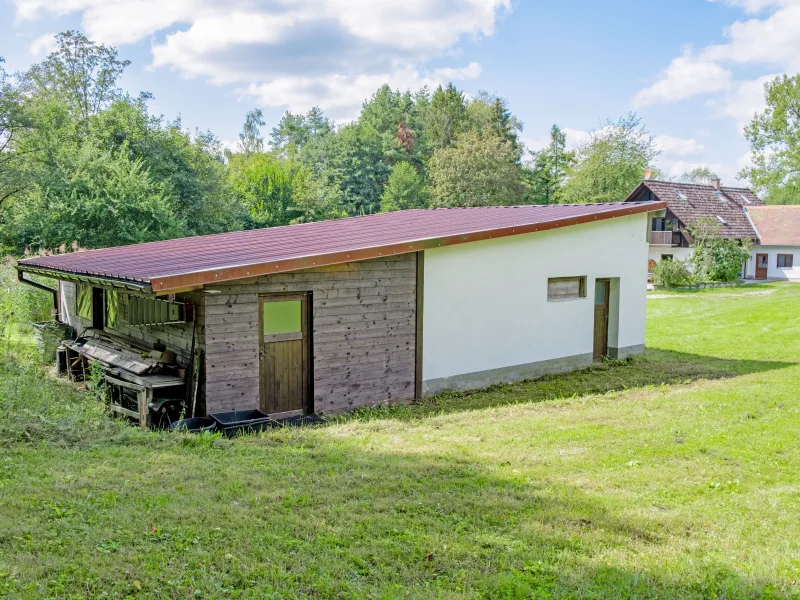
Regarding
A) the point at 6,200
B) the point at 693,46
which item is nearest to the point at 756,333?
the point at 693,46

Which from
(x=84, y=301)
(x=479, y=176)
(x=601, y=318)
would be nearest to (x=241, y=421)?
(x=84, y=301)

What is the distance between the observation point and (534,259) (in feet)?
38.9

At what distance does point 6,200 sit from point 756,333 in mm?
28728

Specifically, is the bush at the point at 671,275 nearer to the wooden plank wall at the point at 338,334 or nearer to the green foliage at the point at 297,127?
the wooden plank wall at the point at 338,334

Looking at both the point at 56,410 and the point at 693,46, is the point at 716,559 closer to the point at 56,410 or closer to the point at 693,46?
the point at 56,410

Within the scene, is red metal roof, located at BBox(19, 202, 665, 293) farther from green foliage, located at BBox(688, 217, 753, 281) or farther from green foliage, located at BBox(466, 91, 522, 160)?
green foliage, located at BBox(466, 91, 522, 160)

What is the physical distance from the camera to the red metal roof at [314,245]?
25.9ft

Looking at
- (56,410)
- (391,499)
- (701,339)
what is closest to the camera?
(391,499)

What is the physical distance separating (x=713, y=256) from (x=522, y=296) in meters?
23.8

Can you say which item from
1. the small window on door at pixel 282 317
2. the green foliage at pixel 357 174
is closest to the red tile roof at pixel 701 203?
the green foliage at pixel 357 174

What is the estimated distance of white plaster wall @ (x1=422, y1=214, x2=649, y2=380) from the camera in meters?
10.6

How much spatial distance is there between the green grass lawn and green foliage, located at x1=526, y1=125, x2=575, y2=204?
43.0m

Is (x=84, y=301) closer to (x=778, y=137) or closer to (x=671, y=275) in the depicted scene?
(x=671, y=275)

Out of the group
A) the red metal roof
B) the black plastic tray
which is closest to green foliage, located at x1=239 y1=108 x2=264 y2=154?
the red metal roof
